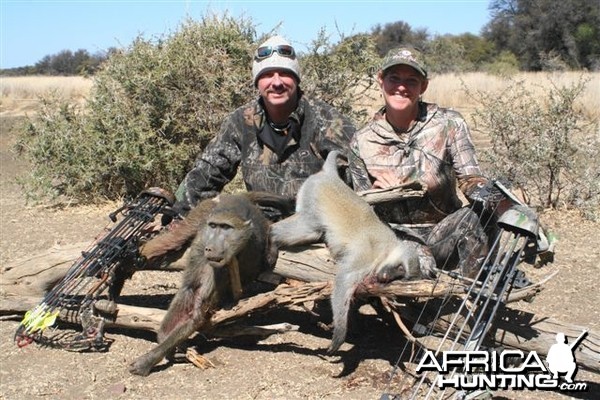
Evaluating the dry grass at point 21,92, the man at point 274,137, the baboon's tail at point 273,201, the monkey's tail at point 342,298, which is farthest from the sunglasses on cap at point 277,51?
the dry grass at point 21,92

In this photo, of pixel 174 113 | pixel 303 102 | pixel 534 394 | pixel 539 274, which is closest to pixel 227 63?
pixel 174 113

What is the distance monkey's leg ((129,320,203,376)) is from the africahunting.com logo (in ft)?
5.46

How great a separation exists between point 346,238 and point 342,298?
41 cm

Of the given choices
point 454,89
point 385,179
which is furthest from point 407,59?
point 454,89

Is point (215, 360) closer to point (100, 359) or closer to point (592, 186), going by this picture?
point (100, 359)

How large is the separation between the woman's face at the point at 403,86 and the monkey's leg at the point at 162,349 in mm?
2126

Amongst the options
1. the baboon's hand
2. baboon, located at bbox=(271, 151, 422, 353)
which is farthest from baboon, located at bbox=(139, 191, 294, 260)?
the baboon's hand

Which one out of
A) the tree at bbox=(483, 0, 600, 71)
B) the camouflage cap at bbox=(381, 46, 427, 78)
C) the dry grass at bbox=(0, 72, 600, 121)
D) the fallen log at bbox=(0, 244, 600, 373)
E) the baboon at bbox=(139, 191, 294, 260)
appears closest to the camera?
the fallen log at bbox=(0, 244, 600, 373)

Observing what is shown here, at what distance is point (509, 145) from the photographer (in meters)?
8.95

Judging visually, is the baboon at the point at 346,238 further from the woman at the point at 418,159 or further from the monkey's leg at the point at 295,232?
the woman at the point at 418,159

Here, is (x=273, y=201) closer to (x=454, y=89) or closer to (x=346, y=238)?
(x=346, y=238)

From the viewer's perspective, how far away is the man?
5418mm

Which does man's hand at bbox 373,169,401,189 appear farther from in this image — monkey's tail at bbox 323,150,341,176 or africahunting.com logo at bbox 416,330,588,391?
africahunting.com logo at bbox 416,330,588,391

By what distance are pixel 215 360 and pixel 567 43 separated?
113 feet
